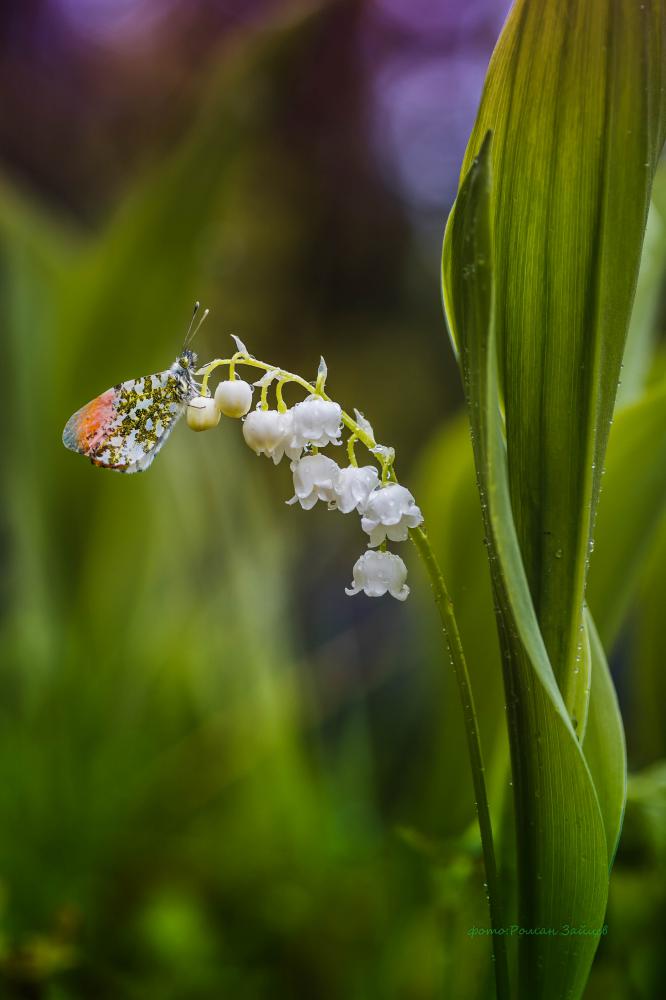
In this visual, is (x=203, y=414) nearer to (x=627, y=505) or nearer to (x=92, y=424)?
(x=92, y=424)

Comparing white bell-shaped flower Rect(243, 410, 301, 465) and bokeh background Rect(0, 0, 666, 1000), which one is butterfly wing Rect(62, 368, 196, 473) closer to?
white bell-shaped flower Rect(243, 410, 301, 465)

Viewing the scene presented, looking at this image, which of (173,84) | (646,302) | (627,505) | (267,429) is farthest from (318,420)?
(173,84)

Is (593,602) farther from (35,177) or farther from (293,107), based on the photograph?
(35,177)

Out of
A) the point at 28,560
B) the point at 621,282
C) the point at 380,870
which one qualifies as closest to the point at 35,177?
the point at 28,560

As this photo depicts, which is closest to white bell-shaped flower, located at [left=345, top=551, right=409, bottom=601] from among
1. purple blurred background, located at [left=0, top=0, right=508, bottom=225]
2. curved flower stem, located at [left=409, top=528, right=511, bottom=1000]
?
curved flower stem, located at [left=409, top=528, right=511, bottom=1000]

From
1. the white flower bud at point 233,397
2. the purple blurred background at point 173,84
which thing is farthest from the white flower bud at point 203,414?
the purple blurred background at point 173,84

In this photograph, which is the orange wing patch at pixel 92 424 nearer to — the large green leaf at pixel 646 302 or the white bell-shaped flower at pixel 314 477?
the white bell-shaped flower at pixel 314 477
